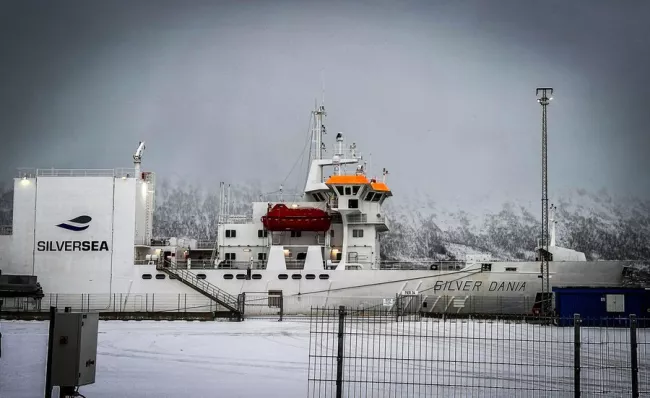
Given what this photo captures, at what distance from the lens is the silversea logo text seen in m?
30.8

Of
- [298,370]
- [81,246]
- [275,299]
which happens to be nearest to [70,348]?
[298,370]

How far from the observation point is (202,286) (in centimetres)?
2992

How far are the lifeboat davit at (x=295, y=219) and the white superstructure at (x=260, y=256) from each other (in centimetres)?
4

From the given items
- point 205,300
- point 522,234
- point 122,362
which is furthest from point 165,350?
point 522,234

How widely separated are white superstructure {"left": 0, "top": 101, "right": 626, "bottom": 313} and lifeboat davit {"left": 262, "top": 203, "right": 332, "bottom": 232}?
0.04 meters

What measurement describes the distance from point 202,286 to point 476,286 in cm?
1057

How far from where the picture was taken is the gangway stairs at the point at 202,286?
29047 millimetres

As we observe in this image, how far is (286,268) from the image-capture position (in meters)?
30.4

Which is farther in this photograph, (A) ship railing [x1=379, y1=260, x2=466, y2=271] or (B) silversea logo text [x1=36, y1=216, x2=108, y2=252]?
(B) silversea logo text [x1=36, y1=216, x2=108, y2=252]

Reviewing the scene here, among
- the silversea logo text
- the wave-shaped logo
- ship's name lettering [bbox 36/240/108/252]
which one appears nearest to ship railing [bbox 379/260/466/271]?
ship's name lettering [bbox 36/240/108/252]

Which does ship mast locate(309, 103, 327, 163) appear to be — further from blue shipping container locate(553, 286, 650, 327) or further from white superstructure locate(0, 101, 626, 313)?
blue shipping container locate(553, 286, 650, 327)

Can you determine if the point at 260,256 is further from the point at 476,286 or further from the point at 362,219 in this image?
the point at 476,286

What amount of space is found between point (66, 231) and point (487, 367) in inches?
897

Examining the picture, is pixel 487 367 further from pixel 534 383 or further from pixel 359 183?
pixel 359 183
